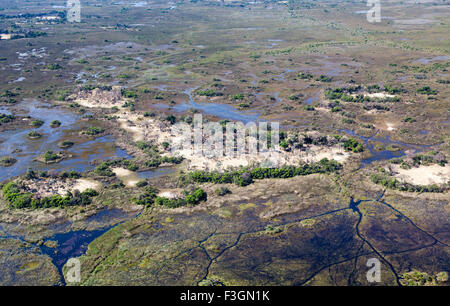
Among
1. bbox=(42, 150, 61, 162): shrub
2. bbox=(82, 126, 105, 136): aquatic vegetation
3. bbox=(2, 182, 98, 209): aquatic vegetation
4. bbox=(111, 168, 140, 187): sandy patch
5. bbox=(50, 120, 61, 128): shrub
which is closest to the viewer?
bbox=(2, 182, 98, 209): aquatic vegetation

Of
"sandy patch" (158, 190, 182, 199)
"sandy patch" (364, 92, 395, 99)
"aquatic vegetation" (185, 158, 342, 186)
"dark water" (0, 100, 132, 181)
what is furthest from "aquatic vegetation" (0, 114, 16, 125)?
"sandy patch" (364, 92, 395, 99)

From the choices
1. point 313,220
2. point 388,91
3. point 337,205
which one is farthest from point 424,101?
point 313,220

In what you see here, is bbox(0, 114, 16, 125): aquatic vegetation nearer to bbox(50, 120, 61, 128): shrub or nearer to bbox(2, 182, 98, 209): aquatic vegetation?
bbox(50, 120, 61, 128): shrub

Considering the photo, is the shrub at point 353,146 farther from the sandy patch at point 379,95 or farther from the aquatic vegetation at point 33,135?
the aquatic vegetation at point 33,135

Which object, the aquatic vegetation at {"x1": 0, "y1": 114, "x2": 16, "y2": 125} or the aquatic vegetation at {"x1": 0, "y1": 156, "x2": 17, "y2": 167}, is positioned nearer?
the aquatic vegetation at {"x1": 0, "y1": 156, "x2": 17, "y2": 167}

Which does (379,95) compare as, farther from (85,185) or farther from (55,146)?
(55,146)

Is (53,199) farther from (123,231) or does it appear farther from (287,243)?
(287,243)

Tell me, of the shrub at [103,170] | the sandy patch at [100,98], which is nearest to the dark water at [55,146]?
the shrub at [103,170]

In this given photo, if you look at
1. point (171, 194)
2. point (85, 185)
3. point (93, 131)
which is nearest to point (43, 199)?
point (85, 185)

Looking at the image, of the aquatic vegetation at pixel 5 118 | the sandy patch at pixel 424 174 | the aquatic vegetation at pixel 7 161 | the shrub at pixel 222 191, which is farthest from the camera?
the aquatic vegetation at pixel 5 118
